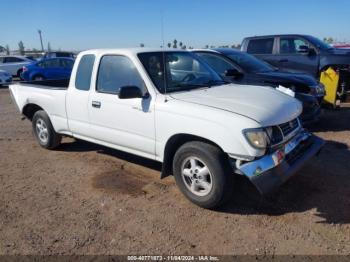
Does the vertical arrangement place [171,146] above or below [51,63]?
below

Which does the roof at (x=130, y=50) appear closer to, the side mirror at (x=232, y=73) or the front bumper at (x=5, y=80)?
the side mirror at (x=232, y=73)

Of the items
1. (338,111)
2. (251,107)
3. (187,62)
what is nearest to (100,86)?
(187,62)

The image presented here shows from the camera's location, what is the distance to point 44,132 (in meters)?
6.11

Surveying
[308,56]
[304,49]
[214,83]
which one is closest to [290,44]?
[304,49]

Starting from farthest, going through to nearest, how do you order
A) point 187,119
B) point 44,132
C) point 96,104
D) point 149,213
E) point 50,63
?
point 50,63
point 44,132
point 96,104
point 149,213
point 187,119

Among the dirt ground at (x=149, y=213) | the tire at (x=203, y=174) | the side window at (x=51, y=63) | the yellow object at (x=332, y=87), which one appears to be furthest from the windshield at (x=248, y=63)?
the side window at (x=51, y=63)

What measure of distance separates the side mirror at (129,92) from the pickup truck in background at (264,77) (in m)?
2.75

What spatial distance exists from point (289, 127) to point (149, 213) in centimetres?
189

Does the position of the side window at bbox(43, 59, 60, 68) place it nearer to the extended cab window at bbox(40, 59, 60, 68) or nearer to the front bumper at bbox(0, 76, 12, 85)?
the extended cab window at bbox(40, 59, 60, 68)

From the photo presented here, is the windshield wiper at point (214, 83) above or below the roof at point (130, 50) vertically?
below

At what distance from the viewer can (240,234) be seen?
3.35m

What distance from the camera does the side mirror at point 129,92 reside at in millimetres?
3963

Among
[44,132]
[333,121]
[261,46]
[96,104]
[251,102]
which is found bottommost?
[333,121]

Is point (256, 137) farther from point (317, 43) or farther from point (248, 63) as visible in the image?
point (317, 43)
